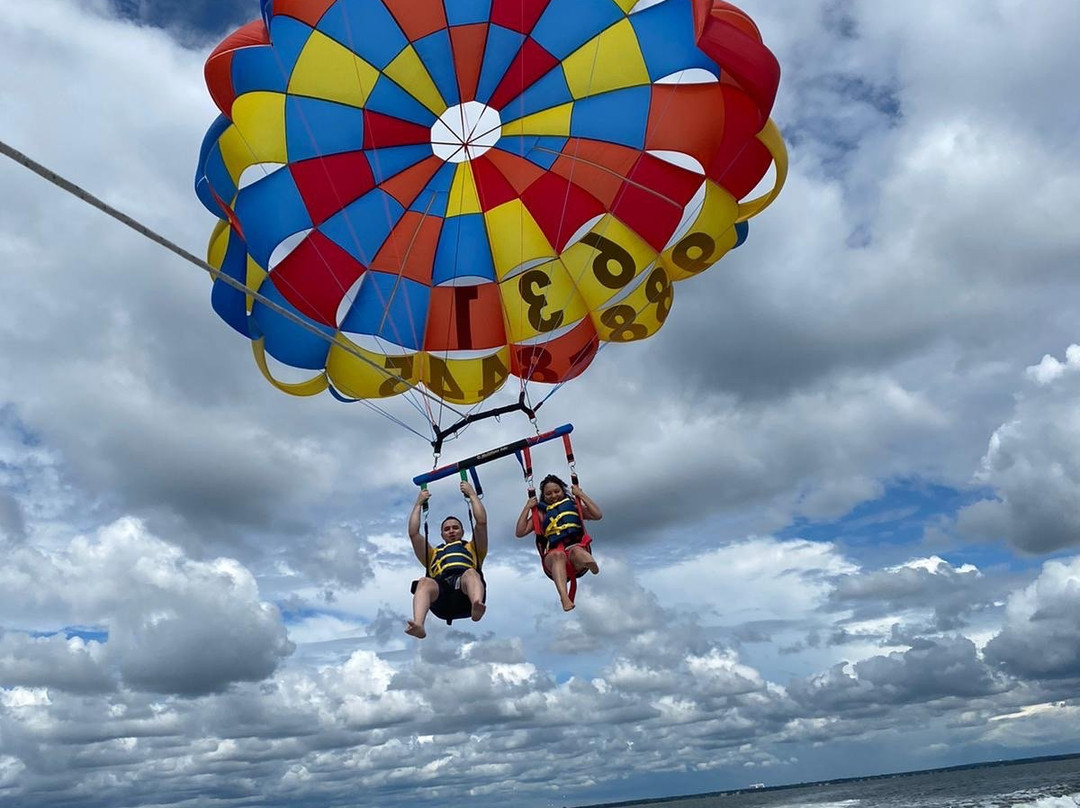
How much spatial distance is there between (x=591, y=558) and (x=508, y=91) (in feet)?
15.8

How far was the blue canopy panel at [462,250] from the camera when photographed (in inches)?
418

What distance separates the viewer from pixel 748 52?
867cm

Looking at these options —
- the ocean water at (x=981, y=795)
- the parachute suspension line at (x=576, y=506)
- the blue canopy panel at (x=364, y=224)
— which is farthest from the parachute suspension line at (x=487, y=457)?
the ocean water at (x=981, y=795)

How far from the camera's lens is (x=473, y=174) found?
34.3ft

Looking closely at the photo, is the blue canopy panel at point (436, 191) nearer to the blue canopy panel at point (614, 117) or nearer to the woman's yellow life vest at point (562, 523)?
the blue canopy panel at point (614, 117)

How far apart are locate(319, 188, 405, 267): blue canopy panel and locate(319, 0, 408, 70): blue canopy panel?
1.46 metres

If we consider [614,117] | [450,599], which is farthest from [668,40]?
[450,599]

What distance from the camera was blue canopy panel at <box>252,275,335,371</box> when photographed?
10305 millimetres

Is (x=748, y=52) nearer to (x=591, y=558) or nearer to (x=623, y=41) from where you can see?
(x=623, y=41)

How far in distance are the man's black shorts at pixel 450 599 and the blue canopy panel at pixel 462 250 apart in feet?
11.9

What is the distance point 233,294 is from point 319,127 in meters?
2.10

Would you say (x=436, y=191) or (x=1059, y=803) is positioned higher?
(x=436, y=191)

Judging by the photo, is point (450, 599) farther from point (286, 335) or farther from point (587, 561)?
point (286, 335)

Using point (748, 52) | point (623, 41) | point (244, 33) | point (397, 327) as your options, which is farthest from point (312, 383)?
point (748, 52)
